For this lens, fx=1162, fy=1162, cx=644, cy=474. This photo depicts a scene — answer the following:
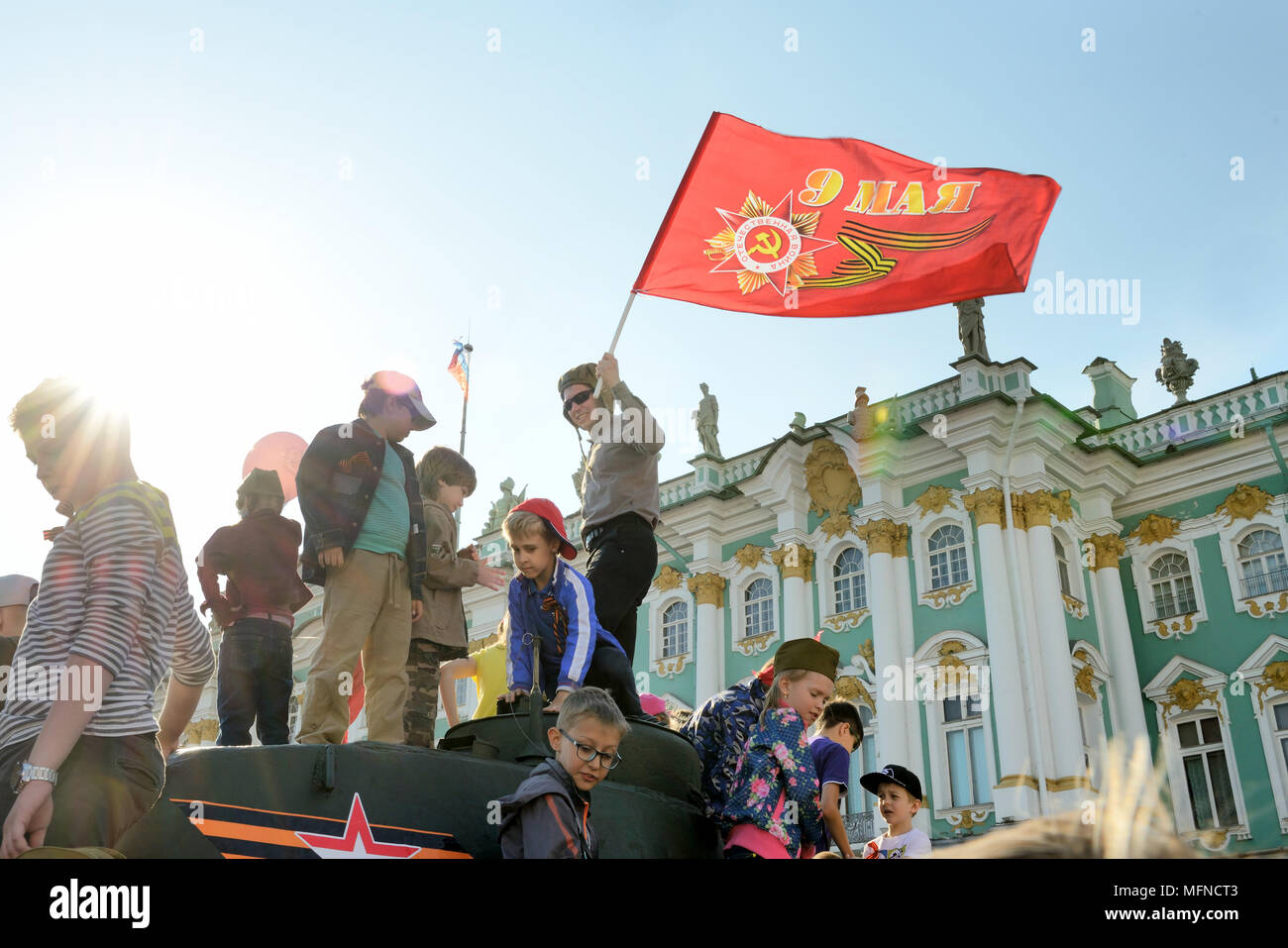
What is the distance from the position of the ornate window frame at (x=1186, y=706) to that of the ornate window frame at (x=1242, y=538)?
143cm

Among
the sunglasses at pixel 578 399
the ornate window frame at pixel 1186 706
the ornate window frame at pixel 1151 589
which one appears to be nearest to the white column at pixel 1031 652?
the ornate window frame at pixel 1186 706

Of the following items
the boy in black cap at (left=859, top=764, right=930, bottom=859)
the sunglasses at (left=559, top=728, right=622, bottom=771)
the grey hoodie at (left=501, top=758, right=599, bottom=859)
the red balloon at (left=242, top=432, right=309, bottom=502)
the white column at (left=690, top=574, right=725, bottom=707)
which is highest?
the white column at (left=690, top=574, right=725, bottom=707)

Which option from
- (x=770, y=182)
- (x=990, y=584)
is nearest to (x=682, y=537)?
(x=990, y=584)

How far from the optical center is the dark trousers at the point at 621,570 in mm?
5820

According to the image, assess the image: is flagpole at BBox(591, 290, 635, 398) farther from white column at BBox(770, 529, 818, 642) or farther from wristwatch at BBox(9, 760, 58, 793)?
white column at BBox(770, 529, 818, 642)

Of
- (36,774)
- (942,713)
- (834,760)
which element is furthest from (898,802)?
(942,713)

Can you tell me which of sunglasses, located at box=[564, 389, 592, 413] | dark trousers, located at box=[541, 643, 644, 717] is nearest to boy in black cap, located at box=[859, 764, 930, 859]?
dark trousers, located at box=[541, 643, 644, 717]

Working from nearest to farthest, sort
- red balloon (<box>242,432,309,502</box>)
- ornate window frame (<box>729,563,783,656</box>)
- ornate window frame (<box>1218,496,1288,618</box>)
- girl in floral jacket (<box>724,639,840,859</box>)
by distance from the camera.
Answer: girl in floral jacket (<box>724,639,840,859</box>), red balloon (<box>242,432,309,502</box>), ornate window frame (<box>1218,496,1288,618</box>), ornate window frame (<box>729,563,783,656</box>)

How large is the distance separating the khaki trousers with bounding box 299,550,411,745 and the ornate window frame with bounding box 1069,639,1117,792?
19.4m

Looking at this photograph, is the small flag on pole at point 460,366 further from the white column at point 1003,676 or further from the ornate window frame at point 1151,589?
the ornate window frame at point 1151,589

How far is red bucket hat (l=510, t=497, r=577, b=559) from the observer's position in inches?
195

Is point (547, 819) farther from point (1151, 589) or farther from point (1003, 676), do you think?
point (1151, 589)
